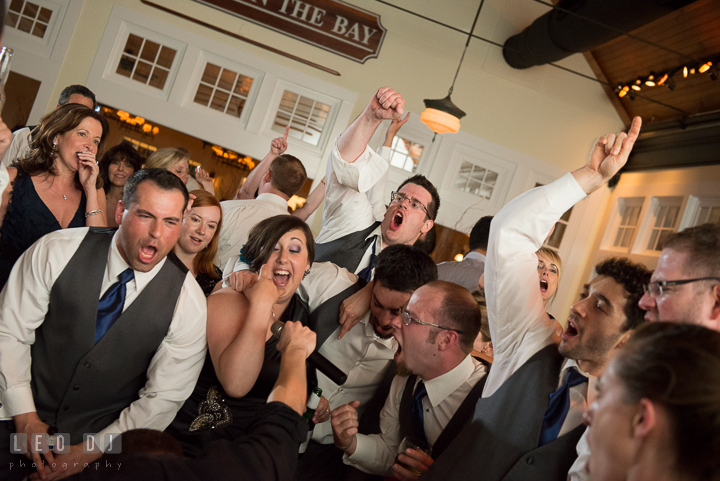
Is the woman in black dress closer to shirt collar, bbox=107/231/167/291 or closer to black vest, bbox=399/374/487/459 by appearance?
shirt collar, bbox=107/231/167/291

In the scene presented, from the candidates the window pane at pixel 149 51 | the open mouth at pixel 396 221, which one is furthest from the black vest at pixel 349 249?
the window pane at pixel 149 51

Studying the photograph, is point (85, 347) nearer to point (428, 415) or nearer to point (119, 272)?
point (119, 272)

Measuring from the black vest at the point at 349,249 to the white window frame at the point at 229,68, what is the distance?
3.37 meters

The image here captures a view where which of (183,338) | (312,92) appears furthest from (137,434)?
(312,92)

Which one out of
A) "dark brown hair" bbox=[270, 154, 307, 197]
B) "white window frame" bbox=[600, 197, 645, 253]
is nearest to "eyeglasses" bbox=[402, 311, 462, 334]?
"dark brown hair" bbox=[270, 154, 307, 197]

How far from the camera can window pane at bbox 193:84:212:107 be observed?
19.2 feet

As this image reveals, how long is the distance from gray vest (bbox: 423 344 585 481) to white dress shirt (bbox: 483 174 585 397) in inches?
2.5

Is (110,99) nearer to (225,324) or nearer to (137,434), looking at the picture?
(225,324)

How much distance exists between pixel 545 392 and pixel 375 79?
5.01 m

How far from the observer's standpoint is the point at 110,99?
5.65 m

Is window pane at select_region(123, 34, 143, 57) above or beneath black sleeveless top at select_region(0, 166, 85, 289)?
above

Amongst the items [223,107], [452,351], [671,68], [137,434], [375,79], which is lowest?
[137,434]

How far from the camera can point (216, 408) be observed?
196 centimetres

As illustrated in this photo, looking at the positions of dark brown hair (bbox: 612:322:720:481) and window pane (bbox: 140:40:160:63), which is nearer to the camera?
dark brown hair (bbox: 612:322:720:481)
